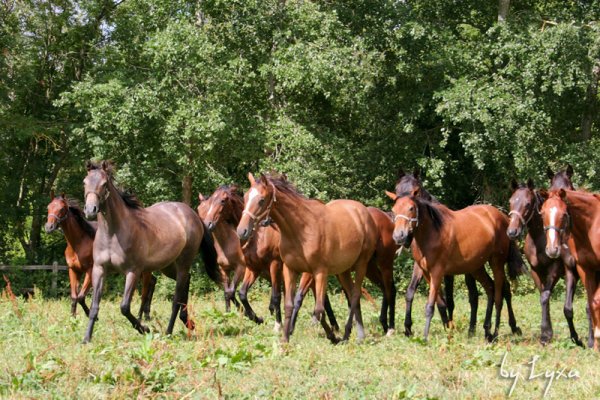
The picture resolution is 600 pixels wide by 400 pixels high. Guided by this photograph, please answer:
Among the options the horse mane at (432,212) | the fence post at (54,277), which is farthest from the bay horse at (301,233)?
the fence post at (54,277)

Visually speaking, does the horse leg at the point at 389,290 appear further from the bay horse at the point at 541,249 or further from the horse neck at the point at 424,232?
the bay horse at the point at 541,249

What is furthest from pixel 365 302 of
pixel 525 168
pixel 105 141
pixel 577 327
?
pixel 105 141

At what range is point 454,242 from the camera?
1105 centimetres

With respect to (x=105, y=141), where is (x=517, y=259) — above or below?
below

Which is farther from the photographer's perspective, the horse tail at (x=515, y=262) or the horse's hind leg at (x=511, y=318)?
the horse tail at (x=515, y=262)

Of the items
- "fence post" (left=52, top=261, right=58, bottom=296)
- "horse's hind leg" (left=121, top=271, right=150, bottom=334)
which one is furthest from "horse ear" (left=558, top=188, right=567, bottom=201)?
"fence post" (left=52, top=261, right=58, bottom=296)

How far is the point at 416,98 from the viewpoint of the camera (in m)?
22.3

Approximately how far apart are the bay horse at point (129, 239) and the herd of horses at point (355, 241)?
2 centimetres

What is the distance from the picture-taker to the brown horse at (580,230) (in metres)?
9.17

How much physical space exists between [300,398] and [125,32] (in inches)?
774

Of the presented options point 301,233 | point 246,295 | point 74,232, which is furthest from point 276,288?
point 74,232

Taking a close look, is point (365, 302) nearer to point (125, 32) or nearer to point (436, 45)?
point (436, 45)

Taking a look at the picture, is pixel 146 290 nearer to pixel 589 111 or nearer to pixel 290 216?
pixel 290 216

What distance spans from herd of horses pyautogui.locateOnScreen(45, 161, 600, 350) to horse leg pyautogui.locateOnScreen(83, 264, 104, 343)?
18 mm
